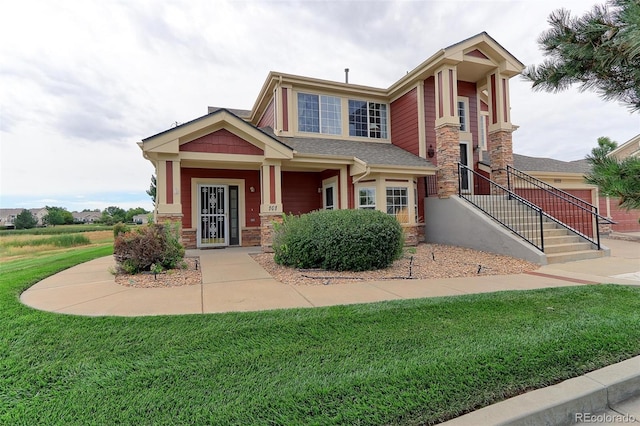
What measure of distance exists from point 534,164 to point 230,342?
52.5ft

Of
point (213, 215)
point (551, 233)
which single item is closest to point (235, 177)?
point (213, 215)

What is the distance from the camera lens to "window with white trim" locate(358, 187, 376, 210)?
10.8m

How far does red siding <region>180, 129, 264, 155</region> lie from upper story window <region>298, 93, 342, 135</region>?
316cm

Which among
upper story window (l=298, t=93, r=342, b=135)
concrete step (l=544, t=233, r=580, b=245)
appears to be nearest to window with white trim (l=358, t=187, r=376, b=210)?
upper story window (l=298, t=93, r=342, b=135)

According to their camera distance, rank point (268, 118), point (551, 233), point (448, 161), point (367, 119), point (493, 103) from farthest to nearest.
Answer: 1. point (268, 118)
2. point (367, 119)
3. point (493, 103)
4. point (448, 161)
5. point (551, 233)

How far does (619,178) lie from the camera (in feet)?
7.93

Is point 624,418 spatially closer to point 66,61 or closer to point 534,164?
point 66,61

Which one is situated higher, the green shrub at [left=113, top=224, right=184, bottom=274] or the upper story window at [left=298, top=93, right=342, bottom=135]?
the upper story window at [left=298, top=93, right=342, bottom=135]

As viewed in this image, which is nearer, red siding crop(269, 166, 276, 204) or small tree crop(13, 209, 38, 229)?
red siding crop(269, 166, 276, 204)

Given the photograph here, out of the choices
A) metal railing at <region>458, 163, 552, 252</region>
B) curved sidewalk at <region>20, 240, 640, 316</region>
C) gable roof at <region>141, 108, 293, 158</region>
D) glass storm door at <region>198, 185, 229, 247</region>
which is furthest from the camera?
glass storm door at <region>198, 185, 229, 247</region>

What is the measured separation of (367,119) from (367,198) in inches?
165

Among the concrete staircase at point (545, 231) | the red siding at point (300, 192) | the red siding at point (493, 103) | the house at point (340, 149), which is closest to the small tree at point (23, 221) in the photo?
the house at point (340, 149)

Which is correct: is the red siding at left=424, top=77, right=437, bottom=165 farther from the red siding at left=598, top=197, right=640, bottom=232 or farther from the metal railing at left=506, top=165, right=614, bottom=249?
the red siding at left=598, top=197, right=640, bottom=232

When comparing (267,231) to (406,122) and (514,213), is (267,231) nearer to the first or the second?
(406,122)
